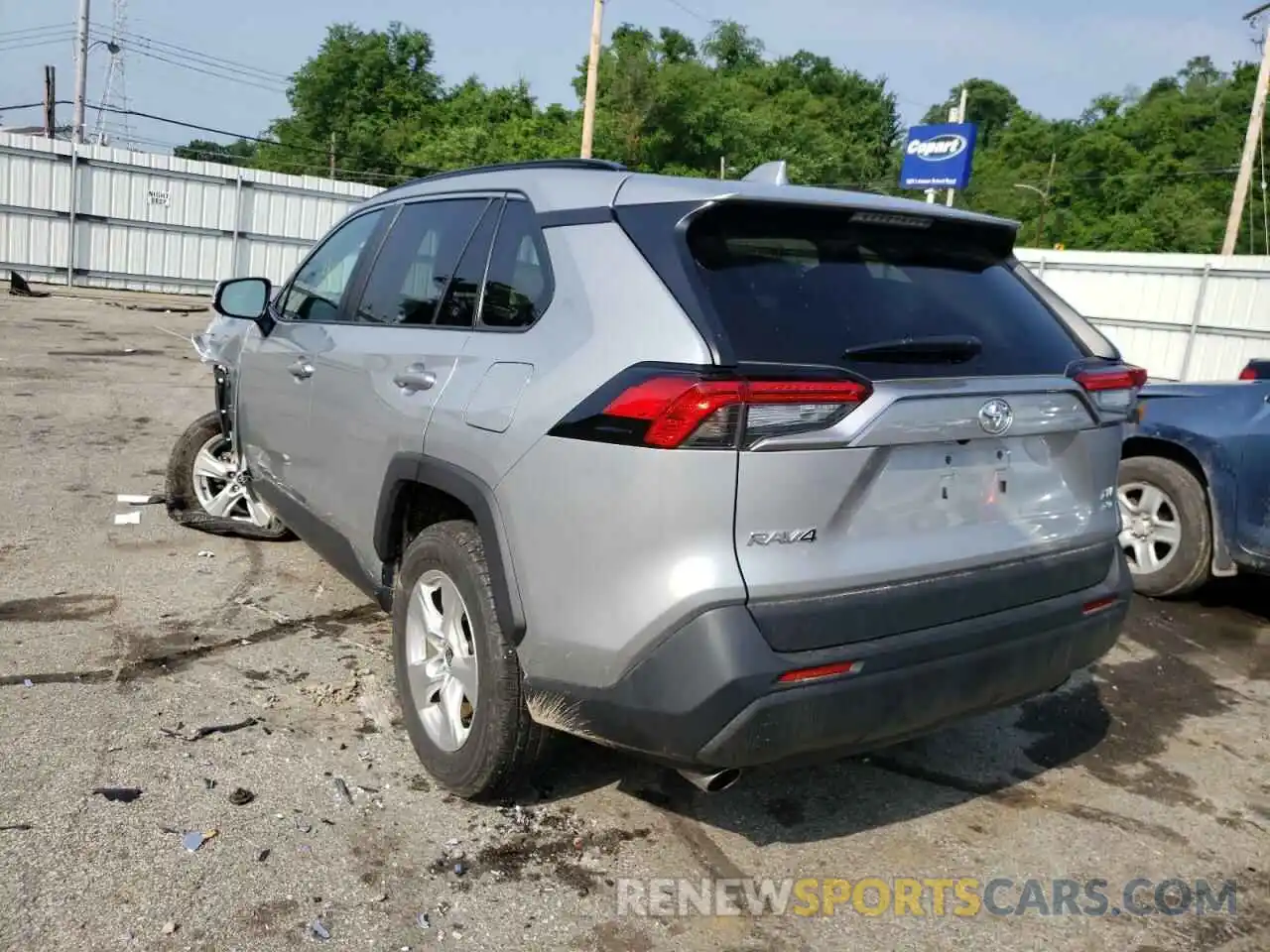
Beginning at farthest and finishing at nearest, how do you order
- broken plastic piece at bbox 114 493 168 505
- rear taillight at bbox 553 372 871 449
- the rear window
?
broken plastic piece at bbox 114 493 168 505
the rear window
rear taillight at bbox 553 372 871 449

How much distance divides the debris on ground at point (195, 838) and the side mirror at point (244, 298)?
2.56 m

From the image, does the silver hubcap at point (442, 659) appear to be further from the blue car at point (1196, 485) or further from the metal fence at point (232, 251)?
the metal fence at point (232, 251)

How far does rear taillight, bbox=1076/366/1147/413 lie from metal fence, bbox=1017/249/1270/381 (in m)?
12.4

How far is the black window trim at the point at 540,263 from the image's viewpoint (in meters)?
2.86

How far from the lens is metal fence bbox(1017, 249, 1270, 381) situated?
15281 millimetres

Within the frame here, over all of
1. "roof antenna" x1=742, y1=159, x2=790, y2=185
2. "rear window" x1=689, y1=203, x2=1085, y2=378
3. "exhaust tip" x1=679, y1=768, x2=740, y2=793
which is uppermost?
"roof antenna" x1=742, y1=159, x2=790, y2=185

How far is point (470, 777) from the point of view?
9.87 ft

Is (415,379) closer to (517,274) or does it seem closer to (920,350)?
(517,274)

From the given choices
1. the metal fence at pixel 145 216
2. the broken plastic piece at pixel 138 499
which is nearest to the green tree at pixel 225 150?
the metal fence at pixel 145 216

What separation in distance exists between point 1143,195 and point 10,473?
178 ft

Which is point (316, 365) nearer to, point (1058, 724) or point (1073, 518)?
point (1073, 518)

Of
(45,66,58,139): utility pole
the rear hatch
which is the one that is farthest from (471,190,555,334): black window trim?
(45,66,58,139): utility pole

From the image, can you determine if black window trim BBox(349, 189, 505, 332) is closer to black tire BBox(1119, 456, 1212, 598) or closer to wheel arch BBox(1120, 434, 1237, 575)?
wheel arch BBox(1120, 434, 1237, 575)

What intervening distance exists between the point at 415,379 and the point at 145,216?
21854 millimetres
